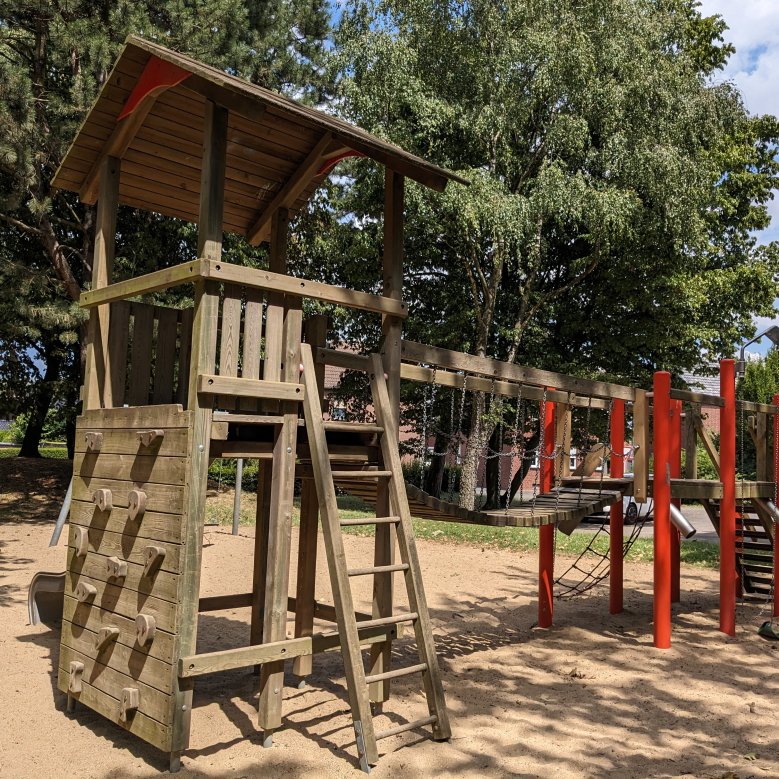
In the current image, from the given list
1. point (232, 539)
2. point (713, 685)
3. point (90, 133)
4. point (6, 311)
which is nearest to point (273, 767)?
point (713, 685)

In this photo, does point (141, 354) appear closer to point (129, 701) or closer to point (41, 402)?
point (129, 701)

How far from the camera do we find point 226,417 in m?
4.61

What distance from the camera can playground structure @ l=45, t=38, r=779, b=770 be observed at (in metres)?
4.56

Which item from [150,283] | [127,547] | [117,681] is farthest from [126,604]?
[150,283]

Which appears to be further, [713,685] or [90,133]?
[713,685]

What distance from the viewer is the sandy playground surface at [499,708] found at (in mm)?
4605

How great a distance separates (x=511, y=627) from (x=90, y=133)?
20.7 ft

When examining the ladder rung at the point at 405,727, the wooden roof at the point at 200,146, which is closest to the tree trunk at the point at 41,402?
the wooden roof at the point at 200,146

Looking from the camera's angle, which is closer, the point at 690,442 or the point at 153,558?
the point at 153,558

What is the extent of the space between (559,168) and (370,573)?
15.9 m

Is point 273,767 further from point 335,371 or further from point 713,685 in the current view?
point 335,371

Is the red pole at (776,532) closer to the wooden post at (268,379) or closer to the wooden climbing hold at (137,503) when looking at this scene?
the wooden post at (268,379)

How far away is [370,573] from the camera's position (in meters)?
4.86

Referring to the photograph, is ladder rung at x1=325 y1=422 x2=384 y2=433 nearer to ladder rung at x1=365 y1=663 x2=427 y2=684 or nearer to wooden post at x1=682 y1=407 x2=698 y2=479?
ladder rung at x1=365 y1=663 x2=427 y2=684
